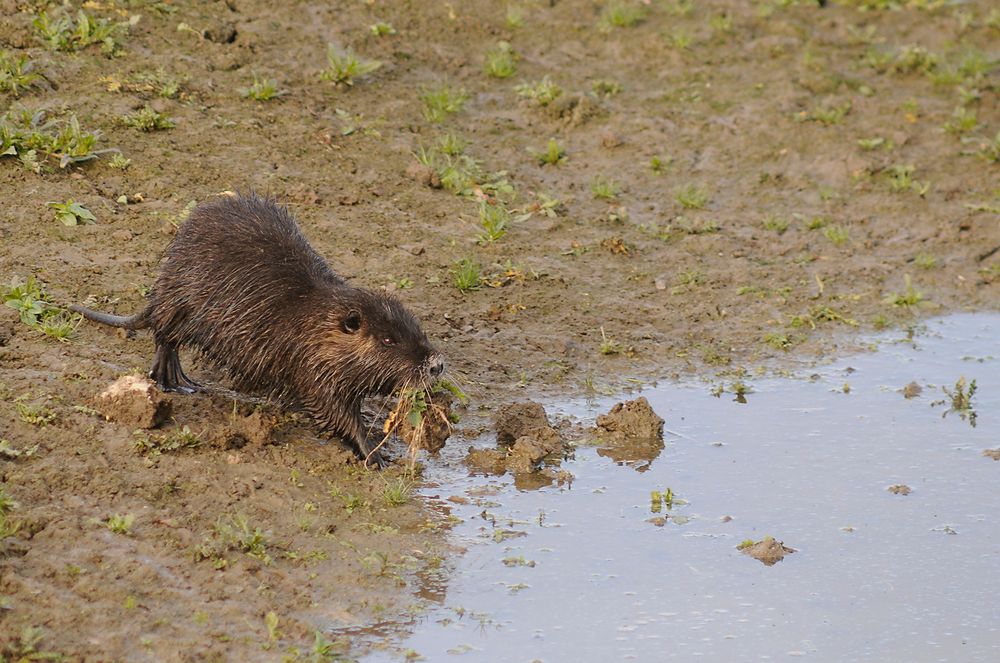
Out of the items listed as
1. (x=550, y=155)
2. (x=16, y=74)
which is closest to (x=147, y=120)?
(x=16, y=74)

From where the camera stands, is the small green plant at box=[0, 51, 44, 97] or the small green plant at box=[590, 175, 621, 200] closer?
the small green plant at box=[0, 51, 44, 97]

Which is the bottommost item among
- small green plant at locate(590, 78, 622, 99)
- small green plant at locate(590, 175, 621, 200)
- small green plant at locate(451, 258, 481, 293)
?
small green plant at locate(451, 258, 481, 293)

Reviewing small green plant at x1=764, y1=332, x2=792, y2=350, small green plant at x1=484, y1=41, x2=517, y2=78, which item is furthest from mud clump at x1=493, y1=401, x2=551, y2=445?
small green plant at x1=484, y1=41, x2=517, y2=78

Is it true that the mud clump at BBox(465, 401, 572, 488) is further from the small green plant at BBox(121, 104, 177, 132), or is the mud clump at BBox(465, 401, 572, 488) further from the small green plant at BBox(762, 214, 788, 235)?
the small green plant at BBox(121, 104, 177, 132)

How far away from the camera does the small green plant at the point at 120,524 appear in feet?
18.3

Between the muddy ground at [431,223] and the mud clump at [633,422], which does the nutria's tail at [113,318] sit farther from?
the mud clump at [633,422]

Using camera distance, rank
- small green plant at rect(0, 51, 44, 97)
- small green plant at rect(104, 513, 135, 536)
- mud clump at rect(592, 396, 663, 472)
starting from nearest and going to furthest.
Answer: small green plant at rect(104, 513, 135, 536)
mud clump at rect(592, 396, 663, 472)
small green plant at rect(0, 51, 44, 97)

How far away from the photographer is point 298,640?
17.0ft

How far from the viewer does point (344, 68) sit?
1003 cm

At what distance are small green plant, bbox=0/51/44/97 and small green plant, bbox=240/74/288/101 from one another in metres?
1.38

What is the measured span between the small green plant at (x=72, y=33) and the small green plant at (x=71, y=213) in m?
1.71

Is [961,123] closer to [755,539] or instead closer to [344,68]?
[344,68]

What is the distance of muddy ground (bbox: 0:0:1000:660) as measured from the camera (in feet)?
18.4

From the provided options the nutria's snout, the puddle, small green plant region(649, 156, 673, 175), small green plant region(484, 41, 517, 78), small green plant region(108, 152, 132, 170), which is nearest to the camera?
the puddle
